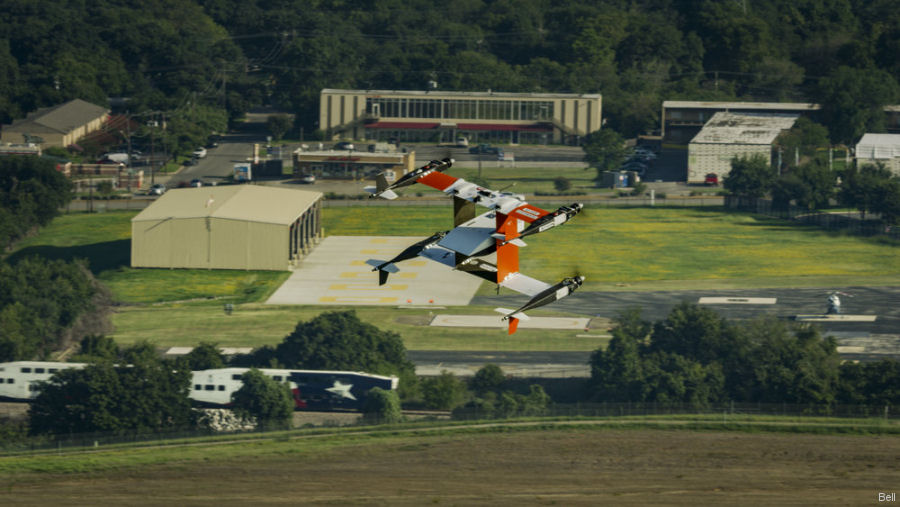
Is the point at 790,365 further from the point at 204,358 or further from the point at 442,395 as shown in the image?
the point at 204,358

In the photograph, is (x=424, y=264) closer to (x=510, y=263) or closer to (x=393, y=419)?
(x=393, y=419)

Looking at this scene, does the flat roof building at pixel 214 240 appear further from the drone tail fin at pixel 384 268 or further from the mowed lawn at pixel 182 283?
the drone tail fin at pixel 384 268

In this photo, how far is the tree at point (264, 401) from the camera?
134 m

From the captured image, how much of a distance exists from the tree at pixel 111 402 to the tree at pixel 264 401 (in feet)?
17.8

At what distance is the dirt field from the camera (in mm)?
102750

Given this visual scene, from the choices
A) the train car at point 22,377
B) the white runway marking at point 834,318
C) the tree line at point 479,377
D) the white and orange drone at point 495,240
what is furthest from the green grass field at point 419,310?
the white and orange drone at point 495,240

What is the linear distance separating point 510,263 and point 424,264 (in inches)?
5559

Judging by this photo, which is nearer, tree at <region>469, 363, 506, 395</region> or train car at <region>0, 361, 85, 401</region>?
tree at <region>469, 363, 506, 395</region>

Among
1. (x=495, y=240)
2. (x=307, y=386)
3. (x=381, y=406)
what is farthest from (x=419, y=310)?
(x=495, y=240)

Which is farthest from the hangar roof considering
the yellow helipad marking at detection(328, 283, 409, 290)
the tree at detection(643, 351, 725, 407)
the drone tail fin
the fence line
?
the drone tail fin

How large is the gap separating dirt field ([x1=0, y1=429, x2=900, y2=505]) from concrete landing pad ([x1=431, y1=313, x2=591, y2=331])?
4127 centimetres

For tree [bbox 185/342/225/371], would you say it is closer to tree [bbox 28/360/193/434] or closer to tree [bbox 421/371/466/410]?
tree [bbox 28/360/193/434]

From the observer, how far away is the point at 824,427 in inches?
4892

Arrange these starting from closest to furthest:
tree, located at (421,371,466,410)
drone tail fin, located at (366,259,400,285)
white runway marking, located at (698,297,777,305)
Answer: drone tail fin, located at (366,259,400,285) → tree, located at (421,371,466,410) → white runway marking, located at (698,297,777,305)
